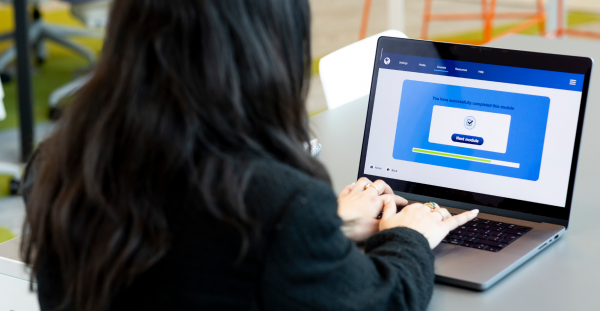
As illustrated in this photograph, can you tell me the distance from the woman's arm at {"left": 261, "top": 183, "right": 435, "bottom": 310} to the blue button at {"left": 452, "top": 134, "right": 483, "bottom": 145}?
320mm

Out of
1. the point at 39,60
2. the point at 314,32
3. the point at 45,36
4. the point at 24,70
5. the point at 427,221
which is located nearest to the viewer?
the point at 427,221

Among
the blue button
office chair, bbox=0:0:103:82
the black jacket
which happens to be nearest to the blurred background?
office chair, bbox=0:0:103:82

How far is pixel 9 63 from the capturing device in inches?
165

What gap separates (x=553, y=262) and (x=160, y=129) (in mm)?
573

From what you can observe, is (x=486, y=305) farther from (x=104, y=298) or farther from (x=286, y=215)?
(x=104, y=298)

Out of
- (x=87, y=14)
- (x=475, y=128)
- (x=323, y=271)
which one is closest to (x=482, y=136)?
(x=475, y=128)

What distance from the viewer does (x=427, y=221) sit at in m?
0.87

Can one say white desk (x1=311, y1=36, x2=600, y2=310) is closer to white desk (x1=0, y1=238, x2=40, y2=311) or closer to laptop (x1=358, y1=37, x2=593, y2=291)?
laptop (x1=358, y1=37, x2=593, y2=291)

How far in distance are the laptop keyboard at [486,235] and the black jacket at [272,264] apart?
22 cm

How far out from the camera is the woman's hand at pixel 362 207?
917 mm

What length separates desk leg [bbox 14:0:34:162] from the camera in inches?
102

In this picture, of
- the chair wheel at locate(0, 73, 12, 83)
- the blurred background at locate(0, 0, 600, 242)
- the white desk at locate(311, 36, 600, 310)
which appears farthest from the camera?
the chair wheel at locate(0, 73, 12, 83)

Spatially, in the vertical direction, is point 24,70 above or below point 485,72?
below

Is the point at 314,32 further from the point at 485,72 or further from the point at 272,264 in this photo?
the point at 272,264
